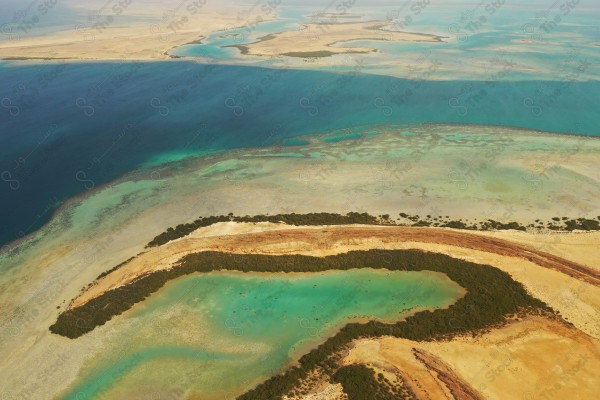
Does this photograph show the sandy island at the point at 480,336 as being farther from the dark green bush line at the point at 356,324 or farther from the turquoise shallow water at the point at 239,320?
the turquoise shallow water at the point at 239,320

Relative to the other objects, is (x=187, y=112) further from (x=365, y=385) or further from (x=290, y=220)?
(x=365, y=385)

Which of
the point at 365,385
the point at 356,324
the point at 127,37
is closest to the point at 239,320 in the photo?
the point at 356,324

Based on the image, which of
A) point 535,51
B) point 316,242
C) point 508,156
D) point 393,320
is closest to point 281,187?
point 316,242

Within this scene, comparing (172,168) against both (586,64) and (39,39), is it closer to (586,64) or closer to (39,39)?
(586,64)

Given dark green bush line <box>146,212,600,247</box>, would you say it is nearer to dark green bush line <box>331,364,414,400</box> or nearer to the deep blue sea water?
the deep blue sea water

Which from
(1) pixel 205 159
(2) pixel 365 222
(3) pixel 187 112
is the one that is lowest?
(2) pixel 365 222

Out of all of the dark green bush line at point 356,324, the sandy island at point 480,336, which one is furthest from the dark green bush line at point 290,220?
the dark green bush line at point 356,324
